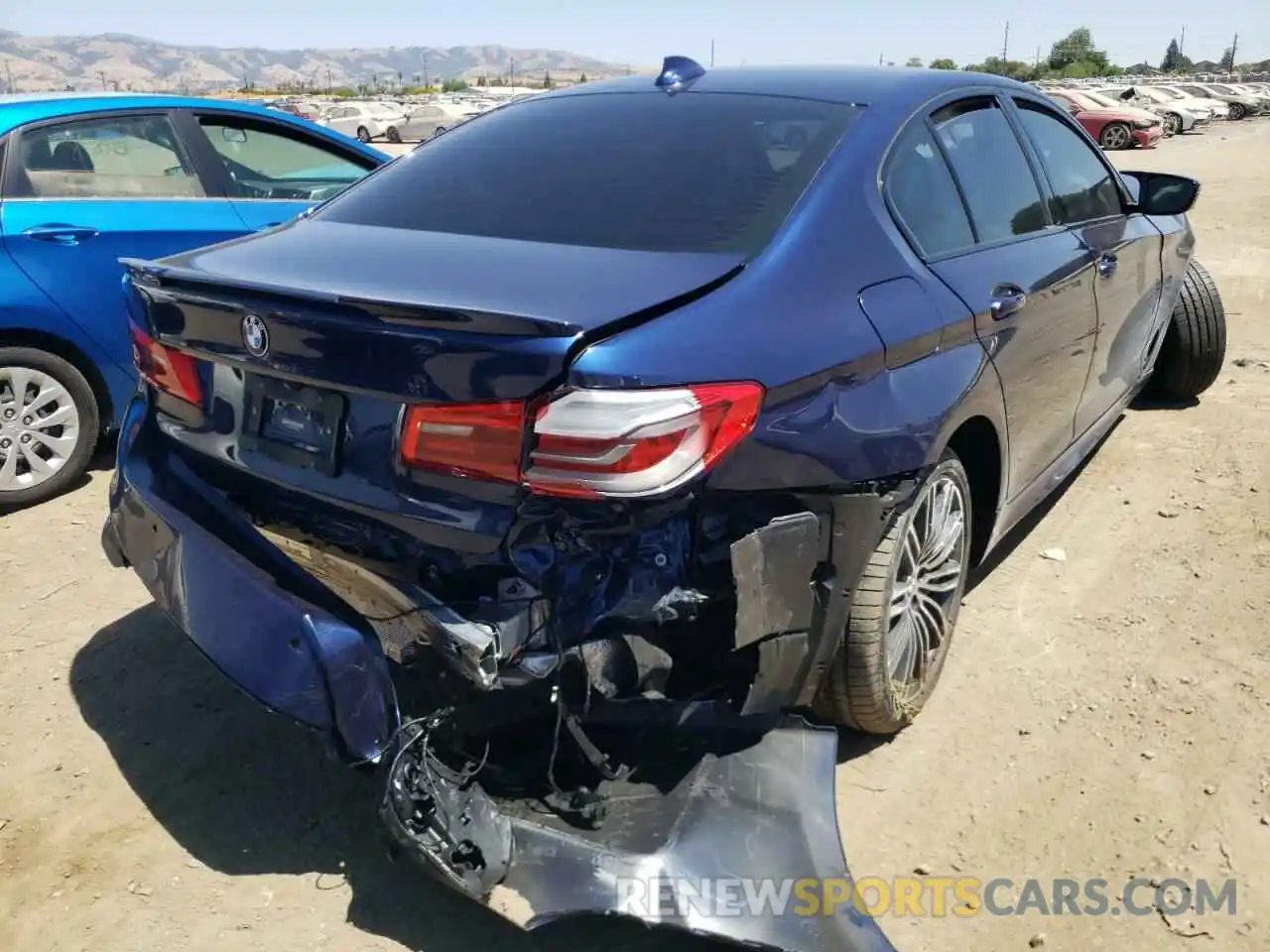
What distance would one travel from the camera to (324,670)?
2.04 m

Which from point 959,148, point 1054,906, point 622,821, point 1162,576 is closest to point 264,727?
point 622,821

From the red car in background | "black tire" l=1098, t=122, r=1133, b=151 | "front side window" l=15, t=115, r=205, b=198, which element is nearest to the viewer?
"front side window" l=15, t=115, r=205, b=198

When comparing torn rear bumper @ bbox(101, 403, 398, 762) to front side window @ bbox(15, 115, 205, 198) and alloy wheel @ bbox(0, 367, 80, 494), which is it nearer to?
alloy wheel @ bbox(0, 367, 80, 494)

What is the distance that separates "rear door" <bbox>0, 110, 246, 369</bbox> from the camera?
Result: 4.37 m

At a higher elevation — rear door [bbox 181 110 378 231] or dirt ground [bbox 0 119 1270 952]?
rear door [bbox 181 110 378 231]

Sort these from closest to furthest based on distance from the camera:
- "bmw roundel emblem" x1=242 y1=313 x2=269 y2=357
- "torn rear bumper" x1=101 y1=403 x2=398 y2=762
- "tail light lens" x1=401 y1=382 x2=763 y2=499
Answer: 1. "tail light lens" x1=401 y1=382 x2=763 y2=499
2. "torn rear bumper" x1=101 y1=403 x2=398 y2=762
3. "bmw roundel emblem" x1=242 y1=313 x2=269 y2=357

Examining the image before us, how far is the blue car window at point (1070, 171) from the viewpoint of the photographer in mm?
3648

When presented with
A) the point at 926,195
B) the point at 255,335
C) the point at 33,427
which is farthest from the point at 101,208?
the point at 926,195

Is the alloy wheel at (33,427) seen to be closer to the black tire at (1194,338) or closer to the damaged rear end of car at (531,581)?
the damaged rear end of car at (531,581)

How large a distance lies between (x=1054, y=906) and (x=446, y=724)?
1.38 meters

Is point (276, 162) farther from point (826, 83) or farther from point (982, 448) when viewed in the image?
point (982, 448)

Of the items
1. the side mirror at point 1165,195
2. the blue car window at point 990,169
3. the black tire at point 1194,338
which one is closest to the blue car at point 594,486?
the blue car window at point 990,169

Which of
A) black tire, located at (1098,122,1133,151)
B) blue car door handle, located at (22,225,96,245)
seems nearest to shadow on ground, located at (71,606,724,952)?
blue car door handle, located at (22,225,96,245)

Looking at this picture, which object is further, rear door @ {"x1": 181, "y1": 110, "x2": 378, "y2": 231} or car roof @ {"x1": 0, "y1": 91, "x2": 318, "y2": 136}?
rear door @ {"x1": 181, "y1": 110, "x2": 378, "y2": 231}
